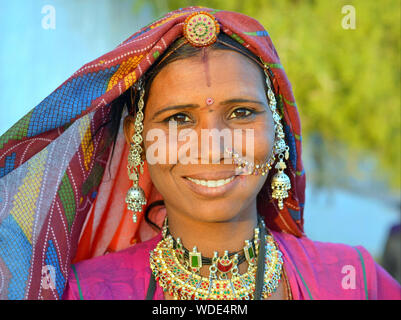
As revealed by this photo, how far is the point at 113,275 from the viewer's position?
6.79 feet

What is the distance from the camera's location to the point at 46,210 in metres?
1.94

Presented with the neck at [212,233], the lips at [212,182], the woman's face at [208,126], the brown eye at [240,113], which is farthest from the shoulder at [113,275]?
the brown eye at [240,113]

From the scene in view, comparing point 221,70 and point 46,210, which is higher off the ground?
point 221,70

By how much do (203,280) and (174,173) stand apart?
46cm

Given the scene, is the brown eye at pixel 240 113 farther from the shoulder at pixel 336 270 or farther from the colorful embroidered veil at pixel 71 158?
the shoulder at pixel 336 270

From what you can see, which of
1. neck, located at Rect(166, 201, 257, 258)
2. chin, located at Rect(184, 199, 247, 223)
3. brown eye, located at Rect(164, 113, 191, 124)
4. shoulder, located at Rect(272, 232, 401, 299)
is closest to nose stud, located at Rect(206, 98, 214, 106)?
brown eye, located at Rect(164, 113, 191, 124)

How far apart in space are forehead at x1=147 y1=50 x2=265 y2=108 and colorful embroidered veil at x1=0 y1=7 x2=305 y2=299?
0.09 m

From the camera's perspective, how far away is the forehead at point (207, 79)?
1843 millimetres

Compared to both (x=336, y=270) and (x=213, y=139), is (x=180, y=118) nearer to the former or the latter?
(x=213, y=139)

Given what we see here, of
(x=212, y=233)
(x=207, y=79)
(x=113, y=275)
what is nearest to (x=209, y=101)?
(x=207, y=79)

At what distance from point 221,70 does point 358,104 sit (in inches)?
107

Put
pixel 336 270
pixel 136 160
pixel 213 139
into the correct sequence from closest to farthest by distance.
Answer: pixel 213 139 < pixel 136 160 < pixel 336 270
